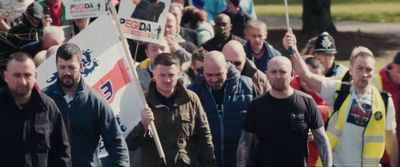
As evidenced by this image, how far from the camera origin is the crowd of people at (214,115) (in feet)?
28.1

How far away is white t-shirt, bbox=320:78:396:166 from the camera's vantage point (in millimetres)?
10500

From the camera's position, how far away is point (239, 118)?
10.8 meters

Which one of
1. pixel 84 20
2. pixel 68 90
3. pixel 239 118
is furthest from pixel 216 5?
pixel 68 90

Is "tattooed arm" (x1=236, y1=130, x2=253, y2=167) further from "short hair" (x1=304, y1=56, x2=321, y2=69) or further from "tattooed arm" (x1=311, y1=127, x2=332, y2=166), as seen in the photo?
"short hair" (x1=304, y1=56, x2=321, y2=69)

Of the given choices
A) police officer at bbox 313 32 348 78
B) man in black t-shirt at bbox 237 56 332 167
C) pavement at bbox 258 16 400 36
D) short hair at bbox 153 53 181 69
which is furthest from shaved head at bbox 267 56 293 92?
pavement at bbox 258 16 400 36

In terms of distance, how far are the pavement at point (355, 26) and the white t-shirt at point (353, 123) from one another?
60.0 ft

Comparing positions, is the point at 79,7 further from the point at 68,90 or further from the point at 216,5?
the point at 216,5

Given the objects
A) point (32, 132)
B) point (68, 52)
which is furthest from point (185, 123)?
point (32, 132)

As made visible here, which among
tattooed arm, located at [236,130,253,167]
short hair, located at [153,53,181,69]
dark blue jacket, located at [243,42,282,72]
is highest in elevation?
short hair, located at [153,53,181,69]

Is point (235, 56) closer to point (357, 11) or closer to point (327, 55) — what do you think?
point (327, 55)

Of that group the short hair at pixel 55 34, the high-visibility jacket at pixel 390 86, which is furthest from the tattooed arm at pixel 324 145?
the short hair at pixel 55 34

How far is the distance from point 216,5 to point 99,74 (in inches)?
317

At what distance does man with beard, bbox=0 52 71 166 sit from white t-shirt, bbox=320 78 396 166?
3019 millimetres

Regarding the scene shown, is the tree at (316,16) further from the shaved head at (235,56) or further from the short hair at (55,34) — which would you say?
the shaved head at (235,56)
